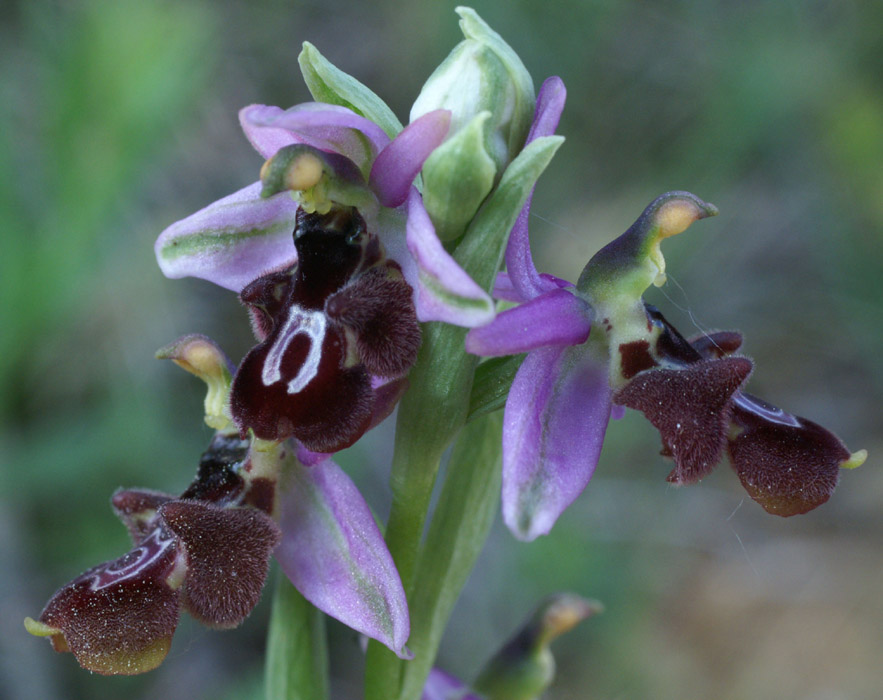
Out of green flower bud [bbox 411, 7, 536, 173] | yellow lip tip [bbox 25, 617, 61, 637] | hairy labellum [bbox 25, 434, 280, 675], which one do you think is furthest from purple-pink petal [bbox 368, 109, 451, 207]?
yellow lip tip [bbox 25, 617, 61, 637]

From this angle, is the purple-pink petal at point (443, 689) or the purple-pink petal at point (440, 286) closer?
the purple-pink petal at point (440, 286)

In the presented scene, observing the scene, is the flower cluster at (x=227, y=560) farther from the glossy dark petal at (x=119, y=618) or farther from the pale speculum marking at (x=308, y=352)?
the pale speculum marking at (x=308, y=352)

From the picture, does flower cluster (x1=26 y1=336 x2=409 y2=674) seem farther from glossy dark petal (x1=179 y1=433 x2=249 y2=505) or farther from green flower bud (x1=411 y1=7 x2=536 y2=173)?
green flower bud (x1=411 y1=7 x2=536 y2=173)

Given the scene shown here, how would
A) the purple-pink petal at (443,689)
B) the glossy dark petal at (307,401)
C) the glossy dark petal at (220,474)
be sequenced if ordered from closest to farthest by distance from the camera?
the glossy dark petal at (307,401)
the glossy dark petal at (220,474)
the purple-pink petal at (443,689)

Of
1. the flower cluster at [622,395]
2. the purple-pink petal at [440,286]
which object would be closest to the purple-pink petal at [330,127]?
the purple-pink petal at [440,286]

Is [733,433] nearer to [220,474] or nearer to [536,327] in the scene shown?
[536,327]

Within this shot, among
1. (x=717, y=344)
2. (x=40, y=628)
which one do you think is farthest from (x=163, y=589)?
(x=717, y=344)

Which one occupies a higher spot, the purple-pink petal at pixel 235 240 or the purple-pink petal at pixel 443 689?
the purple-pink petal at pixel 235 240

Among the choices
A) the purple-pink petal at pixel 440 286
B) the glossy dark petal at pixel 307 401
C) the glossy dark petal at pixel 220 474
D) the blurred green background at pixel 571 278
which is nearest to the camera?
the purple-pink petal at pixel 440 286

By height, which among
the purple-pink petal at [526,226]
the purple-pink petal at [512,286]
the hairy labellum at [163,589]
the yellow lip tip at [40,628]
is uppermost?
the purple-pink petal at [526,226]
